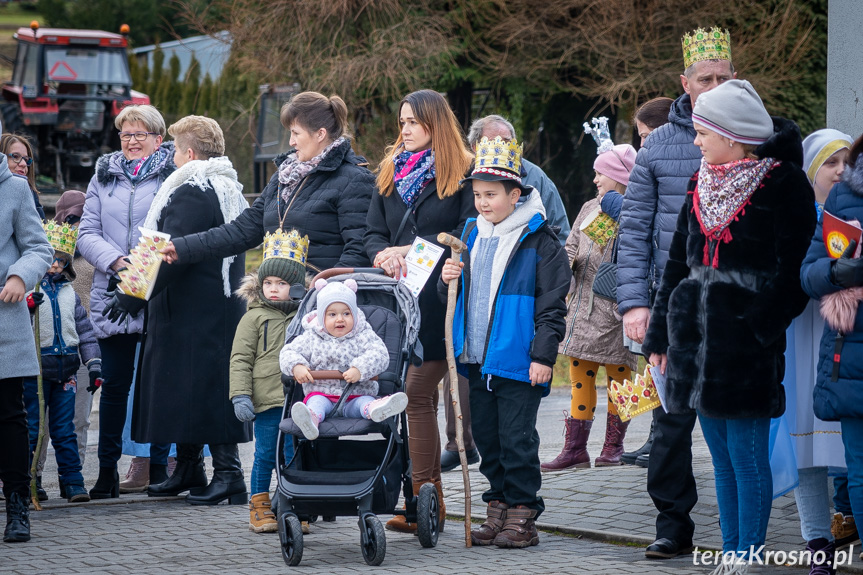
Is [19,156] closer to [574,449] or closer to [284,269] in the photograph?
[284,269]

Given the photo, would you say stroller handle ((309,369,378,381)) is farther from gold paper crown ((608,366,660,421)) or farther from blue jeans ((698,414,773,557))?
blue jeans ((698,414,773,557))

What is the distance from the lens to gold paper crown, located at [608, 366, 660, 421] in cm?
555

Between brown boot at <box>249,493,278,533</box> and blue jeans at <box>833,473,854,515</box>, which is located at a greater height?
blue jeans at <box>833,473,854,515</box>

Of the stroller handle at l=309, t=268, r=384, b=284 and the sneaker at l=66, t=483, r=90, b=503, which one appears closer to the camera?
the stroller handle at l=309, t=268, r=384, b=284

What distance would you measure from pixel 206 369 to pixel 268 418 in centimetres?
82

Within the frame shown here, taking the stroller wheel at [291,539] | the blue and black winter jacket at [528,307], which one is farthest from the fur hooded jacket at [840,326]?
the stroller wheel at [291,539]

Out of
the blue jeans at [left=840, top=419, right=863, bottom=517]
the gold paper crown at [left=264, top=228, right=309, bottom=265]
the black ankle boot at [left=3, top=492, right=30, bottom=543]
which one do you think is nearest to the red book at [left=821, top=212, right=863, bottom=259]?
the blue jeans at [left=840, top=419, right=863, bottom=517]

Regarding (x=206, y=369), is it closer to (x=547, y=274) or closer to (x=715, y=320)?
(x=547, y=274)

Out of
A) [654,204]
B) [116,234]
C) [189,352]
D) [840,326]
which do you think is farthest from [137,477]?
[840,326]

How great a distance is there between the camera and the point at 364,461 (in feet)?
18.7

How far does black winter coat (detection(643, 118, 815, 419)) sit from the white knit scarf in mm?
3361

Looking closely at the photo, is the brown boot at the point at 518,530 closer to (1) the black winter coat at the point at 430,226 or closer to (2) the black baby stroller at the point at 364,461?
(2) the black baby stroller at the point at 364,461

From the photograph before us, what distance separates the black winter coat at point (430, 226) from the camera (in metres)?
6.03

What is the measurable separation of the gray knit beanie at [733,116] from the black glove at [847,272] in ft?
2.03
